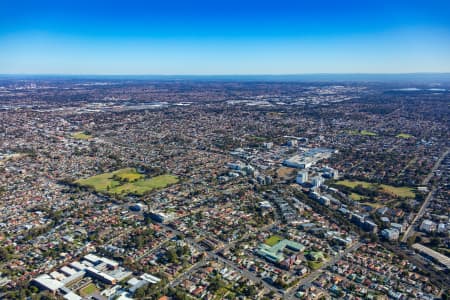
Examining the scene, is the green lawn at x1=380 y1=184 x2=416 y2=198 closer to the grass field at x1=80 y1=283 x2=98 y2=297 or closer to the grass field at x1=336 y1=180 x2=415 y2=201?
the grass field at x1=336 y1=180 x2=415 y2=201

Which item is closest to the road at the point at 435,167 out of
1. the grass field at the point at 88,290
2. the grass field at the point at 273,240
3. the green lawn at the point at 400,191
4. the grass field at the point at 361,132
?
the green lawn at the point at 400,191

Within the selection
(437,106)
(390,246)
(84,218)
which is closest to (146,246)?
(84,218)

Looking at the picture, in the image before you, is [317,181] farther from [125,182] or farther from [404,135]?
[404,135]

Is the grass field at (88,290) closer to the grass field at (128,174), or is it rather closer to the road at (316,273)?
the road at (316,273)

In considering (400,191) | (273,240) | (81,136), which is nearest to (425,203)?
(400,191)

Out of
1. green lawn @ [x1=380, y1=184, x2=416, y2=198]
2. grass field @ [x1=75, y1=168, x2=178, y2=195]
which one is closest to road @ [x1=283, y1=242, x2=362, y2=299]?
green lawn @ [x1=380, y1=184, x2=416, y2=198]

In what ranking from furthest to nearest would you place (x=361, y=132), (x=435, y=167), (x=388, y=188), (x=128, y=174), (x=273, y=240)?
(x=361, y=132)
(x=435, y=167)
(x=128, y=174)
(x=388, y=188)
(x=273, y=240)
